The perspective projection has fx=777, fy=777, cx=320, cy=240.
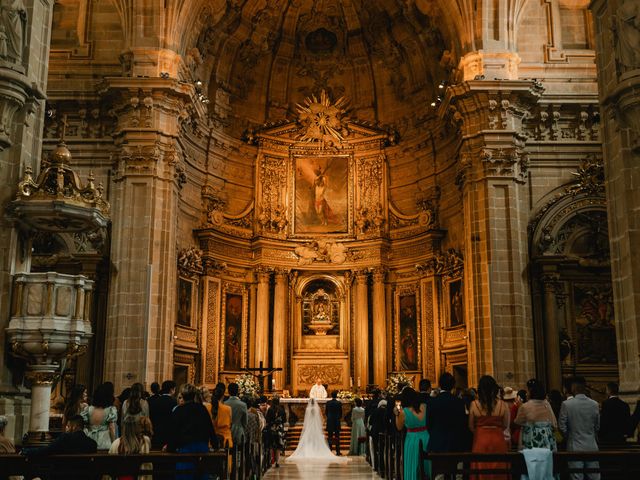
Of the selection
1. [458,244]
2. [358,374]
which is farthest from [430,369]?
[458,244]

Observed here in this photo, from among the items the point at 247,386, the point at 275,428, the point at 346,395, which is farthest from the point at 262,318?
the point at 275,428

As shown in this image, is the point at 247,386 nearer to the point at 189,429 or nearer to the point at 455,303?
the point at 455,303

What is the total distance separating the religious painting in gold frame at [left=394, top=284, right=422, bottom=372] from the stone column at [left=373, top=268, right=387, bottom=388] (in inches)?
16.5

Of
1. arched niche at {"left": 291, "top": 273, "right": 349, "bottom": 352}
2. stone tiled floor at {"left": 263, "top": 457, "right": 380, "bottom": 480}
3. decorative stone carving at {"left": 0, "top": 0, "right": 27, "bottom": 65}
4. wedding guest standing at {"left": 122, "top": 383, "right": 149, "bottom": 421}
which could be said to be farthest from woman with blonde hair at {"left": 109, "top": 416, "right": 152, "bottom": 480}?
arched niche at {"left": 291, "top": 273, "right": 349, "bottom": 352}

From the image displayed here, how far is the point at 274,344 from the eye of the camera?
80.9 feet

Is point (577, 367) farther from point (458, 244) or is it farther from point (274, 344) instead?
point (274, 344)

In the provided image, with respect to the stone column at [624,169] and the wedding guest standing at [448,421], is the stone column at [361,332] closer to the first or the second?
the stone column at [624,169]

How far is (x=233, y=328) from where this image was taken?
970 inches

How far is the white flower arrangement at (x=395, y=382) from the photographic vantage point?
21641mm

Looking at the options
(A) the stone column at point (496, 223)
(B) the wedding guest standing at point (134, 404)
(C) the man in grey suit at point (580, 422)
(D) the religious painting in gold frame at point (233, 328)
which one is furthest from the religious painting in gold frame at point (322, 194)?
(B) the wedding guest standing at point (134, 404)

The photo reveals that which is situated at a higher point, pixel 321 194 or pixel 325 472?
pixel 321 194

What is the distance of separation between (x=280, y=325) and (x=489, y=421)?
1693 centimetres

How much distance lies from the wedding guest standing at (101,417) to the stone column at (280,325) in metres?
15.4

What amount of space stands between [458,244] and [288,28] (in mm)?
9652
